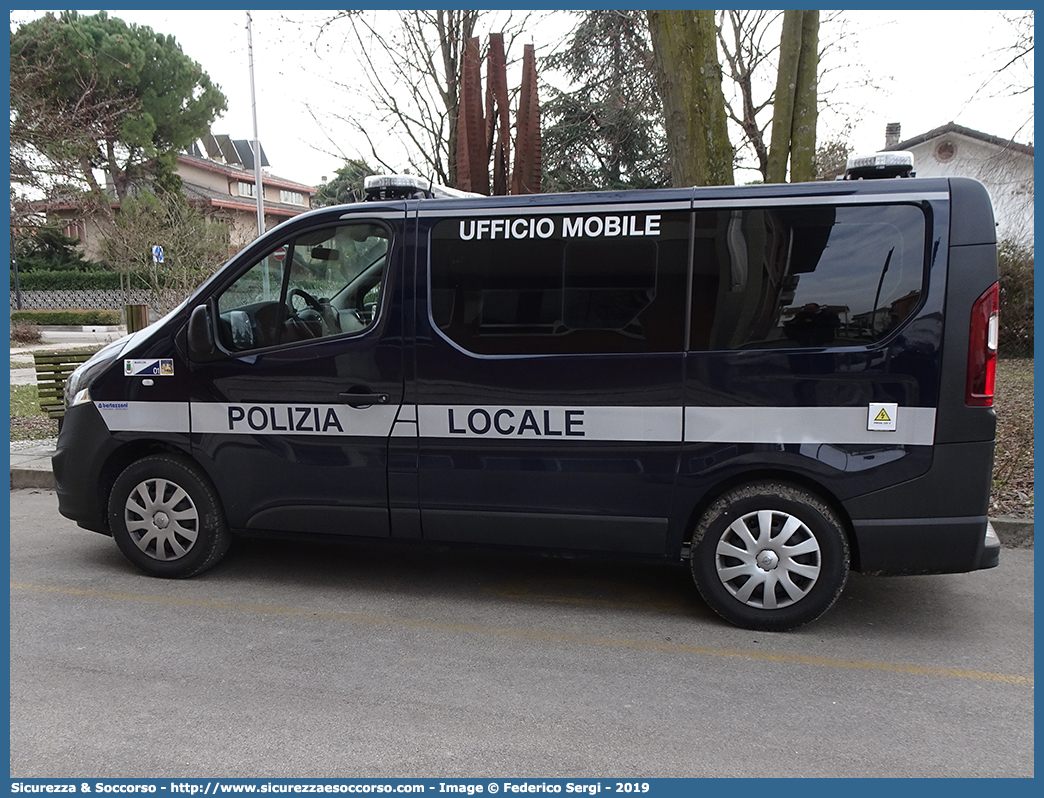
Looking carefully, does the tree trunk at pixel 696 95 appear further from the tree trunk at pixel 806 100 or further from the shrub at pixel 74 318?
the shrub at pixel 74 318

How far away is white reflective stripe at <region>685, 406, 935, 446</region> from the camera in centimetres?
402

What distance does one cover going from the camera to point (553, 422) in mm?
4406

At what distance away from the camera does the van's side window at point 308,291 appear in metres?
4.65

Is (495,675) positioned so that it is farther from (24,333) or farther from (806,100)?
(24,333)

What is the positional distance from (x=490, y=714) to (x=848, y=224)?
2.86 m

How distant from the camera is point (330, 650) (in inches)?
160

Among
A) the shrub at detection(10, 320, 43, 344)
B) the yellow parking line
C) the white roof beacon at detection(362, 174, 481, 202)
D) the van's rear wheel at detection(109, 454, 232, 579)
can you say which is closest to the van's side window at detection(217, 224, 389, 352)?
the white roof beacon at detection(362, 174, 481, 202)

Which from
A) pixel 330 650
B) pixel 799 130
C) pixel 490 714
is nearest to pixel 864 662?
pixel 490 714

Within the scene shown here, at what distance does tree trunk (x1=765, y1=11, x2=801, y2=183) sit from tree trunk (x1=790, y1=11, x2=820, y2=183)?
45mm

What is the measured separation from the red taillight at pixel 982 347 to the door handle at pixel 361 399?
118 inches

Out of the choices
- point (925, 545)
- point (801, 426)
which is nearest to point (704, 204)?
point (801, 426)

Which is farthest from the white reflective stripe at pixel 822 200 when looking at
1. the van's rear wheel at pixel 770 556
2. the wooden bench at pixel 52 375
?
the wooden bench at pixel 52 375

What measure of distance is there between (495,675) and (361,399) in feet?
5.59

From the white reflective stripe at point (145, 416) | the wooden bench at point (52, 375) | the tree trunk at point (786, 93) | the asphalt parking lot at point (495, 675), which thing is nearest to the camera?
the asphalt parking lot at point (495, 675)
